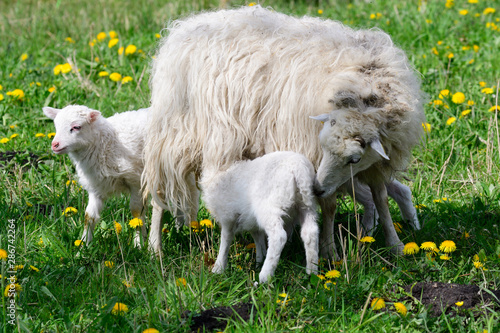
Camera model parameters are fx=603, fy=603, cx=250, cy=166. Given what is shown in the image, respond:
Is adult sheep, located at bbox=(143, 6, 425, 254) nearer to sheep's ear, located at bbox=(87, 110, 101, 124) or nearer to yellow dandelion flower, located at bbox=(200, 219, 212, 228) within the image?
yellow dandelion flower, located at bbox=(200, 219, 212, 228)

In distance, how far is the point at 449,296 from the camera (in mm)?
2953

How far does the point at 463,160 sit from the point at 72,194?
10.3ft

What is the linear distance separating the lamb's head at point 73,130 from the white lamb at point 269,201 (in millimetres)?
1112

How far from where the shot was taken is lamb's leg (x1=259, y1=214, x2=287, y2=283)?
3.00m

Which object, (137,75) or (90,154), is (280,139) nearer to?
(90,154)

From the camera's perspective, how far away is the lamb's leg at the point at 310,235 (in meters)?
3.10

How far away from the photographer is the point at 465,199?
176 inches

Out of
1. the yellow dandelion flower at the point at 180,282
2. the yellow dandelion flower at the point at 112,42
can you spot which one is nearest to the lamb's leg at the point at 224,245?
the yellow dandelion flower at the point at 180,282

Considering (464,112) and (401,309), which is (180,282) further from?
(464,112)

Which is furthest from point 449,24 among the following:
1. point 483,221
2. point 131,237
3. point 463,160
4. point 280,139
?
point 131,237

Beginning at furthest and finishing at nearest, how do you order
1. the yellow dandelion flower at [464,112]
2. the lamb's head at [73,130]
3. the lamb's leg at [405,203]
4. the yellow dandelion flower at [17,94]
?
the yellow dandelion flower at [17,94] → the yellow dandelion flower at [464,112] → the lamb's leg at [405,203] → the lamb's head at [73,130]

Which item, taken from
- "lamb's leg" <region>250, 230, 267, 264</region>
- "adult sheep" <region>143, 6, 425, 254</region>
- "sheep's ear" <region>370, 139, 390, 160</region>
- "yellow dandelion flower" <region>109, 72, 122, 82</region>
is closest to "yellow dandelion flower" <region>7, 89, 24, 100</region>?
"yellow dandelion flower" <region>109, 72, 122, 82</region>

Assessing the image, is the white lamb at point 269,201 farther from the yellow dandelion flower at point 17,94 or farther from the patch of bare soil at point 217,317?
the yellow dandelion flower at point 17,94

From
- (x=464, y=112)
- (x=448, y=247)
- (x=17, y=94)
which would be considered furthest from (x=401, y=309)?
(x=17, y=94)
